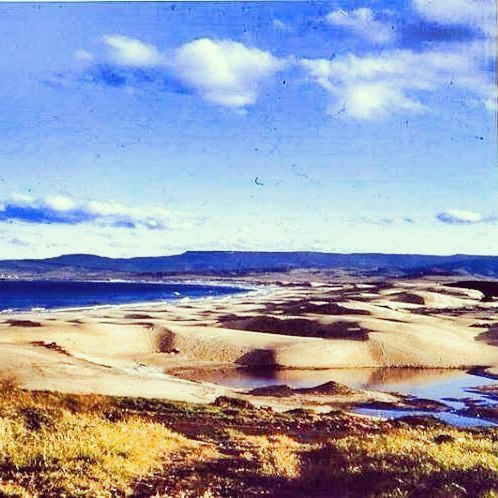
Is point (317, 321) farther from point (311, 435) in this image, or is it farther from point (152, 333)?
point (311, 435)

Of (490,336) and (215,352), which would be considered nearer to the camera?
(215,352)

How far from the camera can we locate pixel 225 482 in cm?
1106

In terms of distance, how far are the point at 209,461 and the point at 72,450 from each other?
2481mm

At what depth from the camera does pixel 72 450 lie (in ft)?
37.1

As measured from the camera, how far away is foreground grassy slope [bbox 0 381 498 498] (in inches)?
403

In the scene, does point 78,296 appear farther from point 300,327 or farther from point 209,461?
point 209,461

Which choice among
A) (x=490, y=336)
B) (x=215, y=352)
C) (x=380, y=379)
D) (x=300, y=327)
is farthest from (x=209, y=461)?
(x=490, y=336)

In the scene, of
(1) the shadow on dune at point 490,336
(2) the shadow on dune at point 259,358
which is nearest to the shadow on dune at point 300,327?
(2) the shadow on dune at point 259,358

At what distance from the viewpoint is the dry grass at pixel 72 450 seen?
33.0 feet

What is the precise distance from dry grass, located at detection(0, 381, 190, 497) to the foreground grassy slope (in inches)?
0.7

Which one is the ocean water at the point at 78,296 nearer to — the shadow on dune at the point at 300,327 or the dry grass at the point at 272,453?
the shadow on dune at the point at 300,327

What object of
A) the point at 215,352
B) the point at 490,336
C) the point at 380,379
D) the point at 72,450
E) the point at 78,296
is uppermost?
the point at 72,450

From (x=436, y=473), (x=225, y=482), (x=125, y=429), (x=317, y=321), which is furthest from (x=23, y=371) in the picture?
(x=317, y=321)

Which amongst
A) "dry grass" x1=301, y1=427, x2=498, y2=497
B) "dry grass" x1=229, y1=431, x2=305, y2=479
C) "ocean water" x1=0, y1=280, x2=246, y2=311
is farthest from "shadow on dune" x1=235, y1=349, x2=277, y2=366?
"ocean water" x1=0, y1=280, x2=246, y2=311
